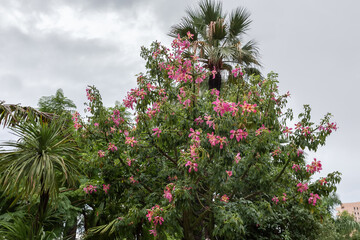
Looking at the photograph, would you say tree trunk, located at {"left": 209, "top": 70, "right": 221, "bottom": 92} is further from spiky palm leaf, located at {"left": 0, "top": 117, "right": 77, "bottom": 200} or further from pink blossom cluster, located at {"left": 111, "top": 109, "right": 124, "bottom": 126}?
spiky palm leaf, located at {"left": 0, "top": 117, "right": 77, "bottom": 200}

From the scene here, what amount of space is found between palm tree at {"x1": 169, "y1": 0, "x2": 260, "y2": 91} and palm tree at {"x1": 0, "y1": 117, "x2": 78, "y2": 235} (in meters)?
5.09

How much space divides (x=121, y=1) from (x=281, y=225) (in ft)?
29.7

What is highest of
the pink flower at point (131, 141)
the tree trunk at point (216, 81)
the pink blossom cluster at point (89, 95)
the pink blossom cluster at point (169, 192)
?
the tree trunk at point (216, 81)

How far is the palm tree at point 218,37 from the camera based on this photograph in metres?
10.1

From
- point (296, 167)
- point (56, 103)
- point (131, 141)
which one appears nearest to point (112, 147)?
point (131, 141)

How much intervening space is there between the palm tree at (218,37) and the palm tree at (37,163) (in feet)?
16.7

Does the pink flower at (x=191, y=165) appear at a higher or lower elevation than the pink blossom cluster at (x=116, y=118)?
lower

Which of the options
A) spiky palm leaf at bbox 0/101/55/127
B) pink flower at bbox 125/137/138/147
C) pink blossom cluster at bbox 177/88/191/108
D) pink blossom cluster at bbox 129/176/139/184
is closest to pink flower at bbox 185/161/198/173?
pink blossom cluster at bbox 177/88/191/108

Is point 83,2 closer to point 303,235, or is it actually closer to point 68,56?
point 68,56

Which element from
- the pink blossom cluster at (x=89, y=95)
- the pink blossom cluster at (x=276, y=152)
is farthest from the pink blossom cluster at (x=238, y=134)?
the pink blossom cluster at (x=89, y=95)

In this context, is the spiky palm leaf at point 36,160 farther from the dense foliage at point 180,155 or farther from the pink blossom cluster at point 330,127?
the pink blossom cluster at point 330,127

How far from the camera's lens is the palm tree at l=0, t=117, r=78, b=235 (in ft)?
19.3

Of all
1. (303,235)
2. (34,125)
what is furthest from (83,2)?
(303,235)

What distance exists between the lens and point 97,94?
7.13m
